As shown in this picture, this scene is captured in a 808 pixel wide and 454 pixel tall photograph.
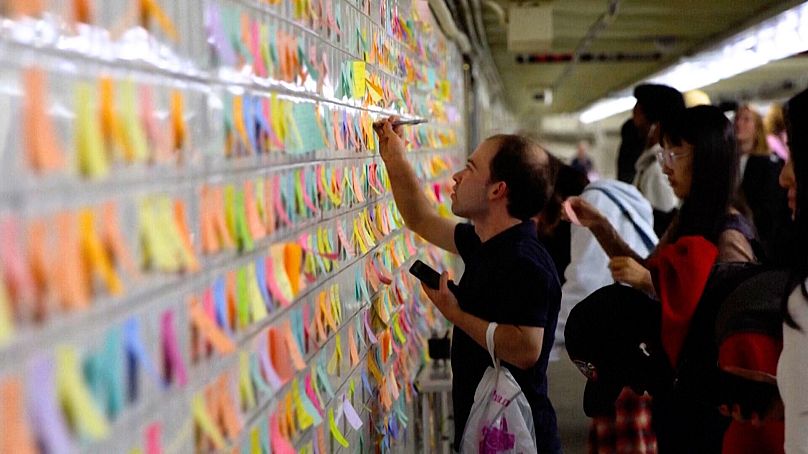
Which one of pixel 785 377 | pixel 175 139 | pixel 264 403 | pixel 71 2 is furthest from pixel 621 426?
pixel 71 2

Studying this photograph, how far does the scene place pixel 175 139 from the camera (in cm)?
122

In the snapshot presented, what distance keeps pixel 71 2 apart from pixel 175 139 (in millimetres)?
288

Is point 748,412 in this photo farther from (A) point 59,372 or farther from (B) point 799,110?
(A) point 59,372

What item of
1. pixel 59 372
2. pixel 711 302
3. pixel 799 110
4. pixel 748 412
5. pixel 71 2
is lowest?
pixel 748 412

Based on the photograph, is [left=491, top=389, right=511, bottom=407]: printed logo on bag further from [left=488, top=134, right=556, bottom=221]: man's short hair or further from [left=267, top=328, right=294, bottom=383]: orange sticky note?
[left=267, top=328, right=294, bottom=383]: orange sticky note

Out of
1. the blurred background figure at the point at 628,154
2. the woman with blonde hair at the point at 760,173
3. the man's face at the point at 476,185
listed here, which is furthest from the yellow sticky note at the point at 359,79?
the woman with blonde hair at the point at 760,173

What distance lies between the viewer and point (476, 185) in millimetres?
2812

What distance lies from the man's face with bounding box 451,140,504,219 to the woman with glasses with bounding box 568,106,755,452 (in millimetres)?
542

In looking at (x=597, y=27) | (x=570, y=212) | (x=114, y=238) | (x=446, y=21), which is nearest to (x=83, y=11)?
(x=114, y=238)

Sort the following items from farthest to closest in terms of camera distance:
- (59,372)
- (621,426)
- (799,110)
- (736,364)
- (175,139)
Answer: (621,426), (736,364), (799,110), (175,139), (59,372)

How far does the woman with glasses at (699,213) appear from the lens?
9.29ft

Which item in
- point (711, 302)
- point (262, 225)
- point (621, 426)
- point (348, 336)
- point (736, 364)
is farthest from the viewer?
point (621, 426)

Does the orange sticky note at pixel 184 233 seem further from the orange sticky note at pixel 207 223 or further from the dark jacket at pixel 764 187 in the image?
the dark jacket at pixel 764 187

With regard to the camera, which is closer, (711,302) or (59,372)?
Answer: (59,372)
